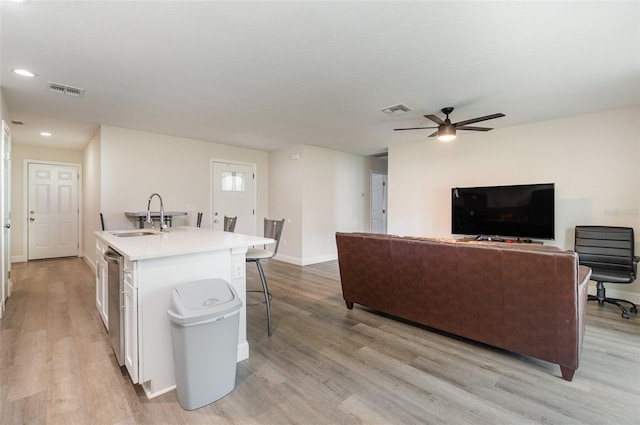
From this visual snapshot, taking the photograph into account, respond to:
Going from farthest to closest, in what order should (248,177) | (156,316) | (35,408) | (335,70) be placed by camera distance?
(248,177)
(335,70)
(156,316)
(35,408)

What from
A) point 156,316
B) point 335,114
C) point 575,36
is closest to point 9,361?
point 156,316

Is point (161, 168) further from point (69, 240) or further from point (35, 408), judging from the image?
point (35, 408)

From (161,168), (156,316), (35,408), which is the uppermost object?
(161,168)

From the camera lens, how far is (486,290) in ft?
7.52

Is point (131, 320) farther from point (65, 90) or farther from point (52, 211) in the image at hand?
point (52, 211)

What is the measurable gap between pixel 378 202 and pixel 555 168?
4122 mm

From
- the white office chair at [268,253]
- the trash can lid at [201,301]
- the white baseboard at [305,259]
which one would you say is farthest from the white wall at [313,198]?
the trash can lid at [201,301]

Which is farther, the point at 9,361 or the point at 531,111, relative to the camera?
the point at 531,111

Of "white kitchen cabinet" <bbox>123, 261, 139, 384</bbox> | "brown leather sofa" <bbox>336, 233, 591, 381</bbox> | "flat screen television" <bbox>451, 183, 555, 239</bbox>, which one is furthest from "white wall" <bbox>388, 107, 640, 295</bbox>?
"white kitchen cabinet" <bbox>123, 261, 139, 384</bbox>

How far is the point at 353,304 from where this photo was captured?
3488 millimetres

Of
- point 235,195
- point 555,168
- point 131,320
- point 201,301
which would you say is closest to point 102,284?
point 131,320

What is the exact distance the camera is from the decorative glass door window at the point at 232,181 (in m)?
6.00

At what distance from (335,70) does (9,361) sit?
3562 millimetres

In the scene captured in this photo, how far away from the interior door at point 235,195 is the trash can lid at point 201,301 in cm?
415
